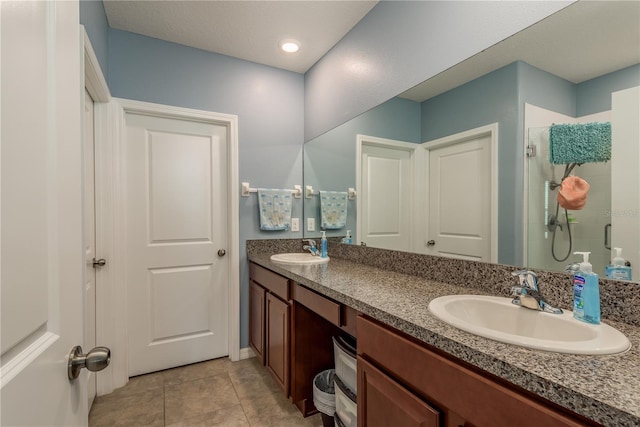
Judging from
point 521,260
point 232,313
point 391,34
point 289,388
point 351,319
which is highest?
point 391,34

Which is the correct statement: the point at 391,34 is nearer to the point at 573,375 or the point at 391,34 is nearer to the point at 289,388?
the point at 573,375

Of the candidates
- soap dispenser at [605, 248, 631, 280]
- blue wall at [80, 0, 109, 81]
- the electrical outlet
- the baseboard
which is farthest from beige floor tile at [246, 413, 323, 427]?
blue wall at [80, 0, 109, 81]

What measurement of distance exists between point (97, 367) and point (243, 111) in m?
2.24

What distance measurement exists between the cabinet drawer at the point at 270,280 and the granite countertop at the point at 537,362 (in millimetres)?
597

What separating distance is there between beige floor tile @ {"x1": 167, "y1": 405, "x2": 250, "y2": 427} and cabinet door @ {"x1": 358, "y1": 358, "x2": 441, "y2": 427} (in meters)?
0.93

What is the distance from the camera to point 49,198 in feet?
1.68

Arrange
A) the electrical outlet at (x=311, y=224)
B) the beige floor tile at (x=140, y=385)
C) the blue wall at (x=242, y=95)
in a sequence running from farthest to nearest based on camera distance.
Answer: the electrical outlet at (x=311, y=224), the blue wall at (x=242, y=95), the beige floor tile at (x=140, y=385)

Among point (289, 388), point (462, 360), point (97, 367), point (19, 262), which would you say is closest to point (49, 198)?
point (19, 262)

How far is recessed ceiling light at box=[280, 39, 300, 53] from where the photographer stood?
2.26 metres

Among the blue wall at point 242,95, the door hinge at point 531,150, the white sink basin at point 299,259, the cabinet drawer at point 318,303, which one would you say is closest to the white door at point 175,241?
the blue wall at point 242,95

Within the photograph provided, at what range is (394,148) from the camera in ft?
6.09

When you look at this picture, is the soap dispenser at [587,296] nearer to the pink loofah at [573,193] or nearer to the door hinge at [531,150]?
the pink loofah at [573,193]

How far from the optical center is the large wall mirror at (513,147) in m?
0.98

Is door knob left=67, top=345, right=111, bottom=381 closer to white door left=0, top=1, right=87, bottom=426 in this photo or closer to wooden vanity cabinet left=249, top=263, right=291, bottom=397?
white door left=0, top=1, right=87, bottom=426
